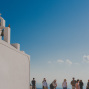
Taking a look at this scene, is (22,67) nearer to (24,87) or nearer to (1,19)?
(24,87)

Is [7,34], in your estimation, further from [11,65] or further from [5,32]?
[11,65]

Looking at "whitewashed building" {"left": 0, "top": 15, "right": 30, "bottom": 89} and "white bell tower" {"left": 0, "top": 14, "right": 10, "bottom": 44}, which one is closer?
"whitewashed building" {"left": 0, "top": 15, "right": 30, "bottom": 89}

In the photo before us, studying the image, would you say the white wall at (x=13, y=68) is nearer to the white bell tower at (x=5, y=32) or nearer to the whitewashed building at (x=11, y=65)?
the whitewashed building at (x=11, y=65)

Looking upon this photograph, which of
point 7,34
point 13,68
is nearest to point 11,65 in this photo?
point 13,68

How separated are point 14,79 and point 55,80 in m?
5.28

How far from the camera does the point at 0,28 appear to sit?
21.2 m

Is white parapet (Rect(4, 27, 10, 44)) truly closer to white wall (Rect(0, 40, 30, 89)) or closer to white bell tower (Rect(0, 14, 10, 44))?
white bell tower (Rect(0, 14, 10, 44))

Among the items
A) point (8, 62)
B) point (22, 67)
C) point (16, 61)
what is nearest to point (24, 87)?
point (22, 67)

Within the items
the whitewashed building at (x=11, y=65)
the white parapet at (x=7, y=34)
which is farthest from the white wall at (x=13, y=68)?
the white parapet at (x=7, y=34)

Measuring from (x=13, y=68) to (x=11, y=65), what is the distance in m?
0.52

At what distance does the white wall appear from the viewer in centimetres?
1730

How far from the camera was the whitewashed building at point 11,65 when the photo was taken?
1738cm

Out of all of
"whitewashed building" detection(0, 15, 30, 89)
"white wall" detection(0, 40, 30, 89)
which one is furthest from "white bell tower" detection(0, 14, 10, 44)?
"white wall" detection(0, 40, 30, 89)

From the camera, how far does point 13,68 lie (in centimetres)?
1925
